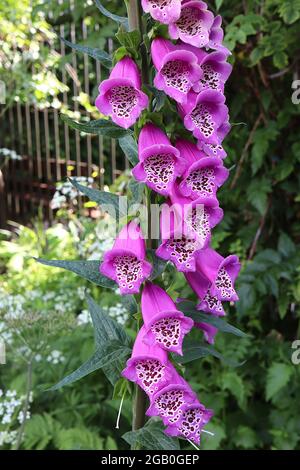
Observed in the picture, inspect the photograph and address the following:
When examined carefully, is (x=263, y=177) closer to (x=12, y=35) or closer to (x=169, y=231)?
(x=169, y=231)

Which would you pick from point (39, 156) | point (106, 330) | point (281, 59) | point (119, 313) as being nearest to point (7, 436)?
point (119, 313)

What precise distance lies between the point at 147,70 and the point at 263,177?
48.5 inches

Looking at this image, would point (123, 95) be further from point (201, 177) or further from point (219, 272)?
point (219, 272)

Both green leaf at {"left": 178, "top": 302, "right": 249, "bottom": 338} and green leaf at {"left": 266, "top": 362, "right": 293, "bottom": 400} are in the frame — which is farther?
green leaf at {"left": 266, "top": 362, "right": 293, "bottom": 400}

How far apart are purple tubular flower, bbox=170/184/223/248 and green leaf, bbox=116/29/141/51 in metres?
0.22

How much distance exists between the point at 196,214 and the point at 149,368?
9.4 inches

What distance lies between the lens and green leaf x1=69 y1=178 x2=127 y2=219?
3.05 feet

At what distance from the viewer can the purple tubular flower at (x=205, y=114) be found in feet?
2.68

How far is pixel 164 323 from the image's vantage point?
0.85 metres

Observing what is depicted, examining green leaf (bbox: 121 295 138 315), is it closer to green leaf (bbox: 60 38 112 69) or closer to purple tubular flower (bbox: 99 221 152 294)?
purple tubular flower (bbox: 99 221 152 294)

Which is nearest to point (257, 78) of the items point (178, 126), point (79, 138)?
point (178, 126)

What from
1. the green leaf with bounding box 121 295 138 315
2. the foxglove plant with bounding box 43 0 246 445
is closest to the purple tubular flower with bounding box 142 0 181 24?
the foxglove plant with bounding box 43 0 246 445

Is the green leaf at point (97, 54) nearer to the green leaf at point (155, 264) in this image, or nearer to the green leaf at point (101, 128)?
the green leaf at point (101, 128)

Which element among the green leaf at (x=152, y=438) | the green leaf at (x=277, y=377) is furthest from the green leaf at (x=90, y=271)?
the green leaf at (x=277, y=377)
